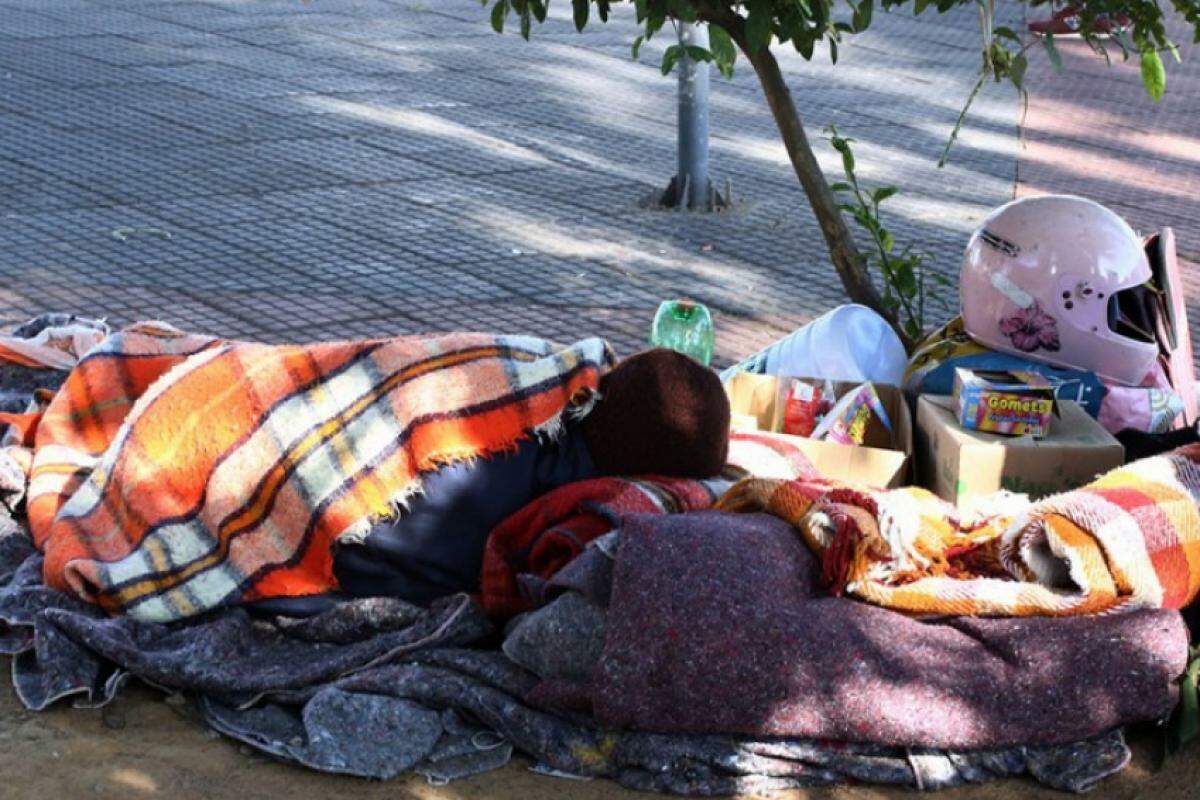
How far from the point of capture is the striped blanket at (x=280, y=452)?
3.53 meters

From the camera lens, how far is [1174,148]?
30.1 ft

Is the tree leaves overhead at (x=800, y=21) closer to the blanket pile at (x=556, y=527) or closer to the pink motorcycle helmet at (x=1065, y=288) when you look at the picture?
the pink motorcycle helmet at (x=1065, y=288)

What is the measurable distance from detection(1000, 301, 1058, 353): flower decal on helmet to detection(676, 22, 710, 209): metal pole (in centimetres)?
305

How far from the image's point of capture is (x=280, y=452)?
3.58m

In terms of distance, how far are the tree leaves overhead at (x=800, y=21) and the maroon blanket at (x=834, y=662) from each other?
102 centimetres

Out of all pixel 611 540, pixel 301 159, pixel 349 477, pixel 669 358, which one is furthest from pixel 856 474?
pixel 301 159

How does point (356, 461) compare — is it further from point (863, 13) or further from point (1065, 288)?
point (1065, 288)

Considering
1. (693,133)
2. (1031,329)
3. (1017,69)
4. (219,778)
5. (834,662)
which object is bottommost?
(219,778)

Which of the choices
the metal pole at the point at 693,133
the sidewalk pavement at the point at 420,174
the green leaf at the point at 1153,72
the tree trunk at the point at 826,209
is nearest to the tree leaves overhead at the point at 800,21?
the green leaf at the point at 1153,72

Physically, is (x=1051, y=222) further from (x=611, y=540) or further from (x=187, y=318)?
(x=187, y=318)

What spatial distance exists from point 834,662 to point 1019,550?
48 centimetres

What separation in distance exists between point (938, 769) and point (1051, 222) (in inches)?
68.8

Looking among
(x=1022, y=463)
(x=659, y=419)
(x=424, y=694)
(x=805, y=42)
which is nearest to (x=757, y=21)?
(x=805, y=42)

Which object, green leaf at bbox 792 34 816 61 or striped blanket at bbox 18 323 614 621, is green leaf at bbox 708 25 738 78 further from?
striped blanket at bbox 18 323 614 621
